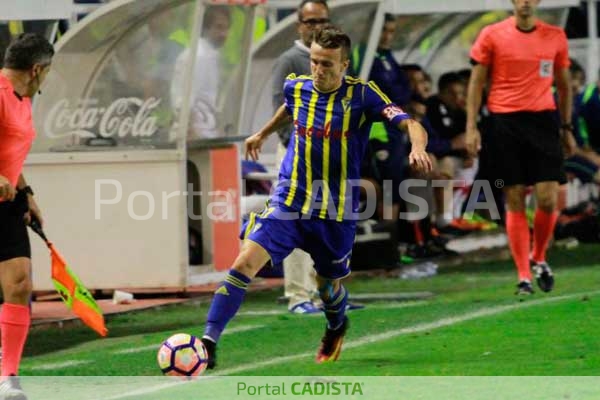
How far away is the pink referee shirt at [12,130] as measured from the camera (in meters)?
9.80

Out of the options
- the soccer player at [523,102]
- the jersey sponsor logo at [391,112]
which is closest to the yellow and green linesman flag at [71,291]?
the jersey sponsor logo at [391,112]

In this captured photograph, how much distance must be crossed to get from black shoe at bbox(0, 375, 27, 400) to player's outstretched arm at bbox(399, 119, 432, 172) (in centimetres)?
237

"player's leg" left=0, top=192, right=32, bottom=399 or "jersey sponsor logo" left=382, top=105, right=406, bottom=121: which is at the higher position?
"jersey sponsor logo" left=382, top=105, right=406, bottom=121

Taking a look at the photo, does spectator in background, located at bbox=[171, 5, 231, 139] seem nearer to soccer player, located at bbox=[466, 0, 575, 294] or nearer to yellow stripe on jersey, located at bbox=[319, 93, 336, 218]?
soccer player, located at bbox=[466, 0, 575, 294]

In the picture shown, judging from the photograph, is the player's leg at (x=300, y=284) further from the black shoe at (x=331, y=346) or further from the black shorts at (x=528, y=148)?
the black shoe at (x=331, y=346)

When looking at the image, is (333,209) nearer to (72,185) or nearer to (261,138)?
(261,138)

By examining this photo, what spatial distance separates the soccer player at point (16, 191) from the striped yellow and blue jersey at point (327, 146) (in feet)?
5.15

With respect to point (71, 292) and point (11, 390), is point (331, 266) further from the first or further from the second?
point (11, 390)

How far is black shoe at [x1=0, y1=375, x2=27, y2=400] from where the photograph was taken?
9148 mm

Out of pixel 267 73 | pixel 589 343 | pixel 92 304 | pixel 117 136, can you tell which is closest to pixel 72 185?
pixel 117 136

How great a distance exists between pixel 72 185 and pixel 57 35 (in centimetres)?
128

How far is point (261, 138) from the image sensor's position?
36.3ft

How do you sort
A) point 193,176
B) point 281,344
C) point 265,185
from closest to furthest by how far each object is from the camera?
point 281,344, point 193,176, point 265,185

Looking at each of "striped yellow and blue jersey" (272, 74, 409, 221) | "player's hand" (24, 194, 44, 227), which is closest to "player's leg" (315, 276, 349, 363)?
"striped yellow and blue jersey" (272, 74, 409, 221)
